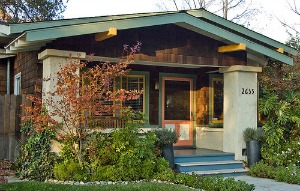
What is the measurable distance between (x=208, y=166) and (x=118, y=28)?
402 centimetres

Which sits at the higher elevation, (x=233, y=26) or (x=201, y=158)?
(x=233, y=26)

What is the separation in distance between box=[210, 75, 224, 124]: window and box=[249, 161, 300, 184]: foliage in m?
2.72

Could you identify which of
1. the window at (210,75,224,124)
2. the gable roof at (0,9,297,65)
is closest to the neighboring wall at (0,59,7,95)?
the gable roof at (0,9,297,65)

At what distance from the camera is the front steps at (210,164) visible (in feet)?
30.5

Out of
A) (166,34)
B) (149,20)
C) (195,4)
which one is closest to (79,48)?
(149,20)

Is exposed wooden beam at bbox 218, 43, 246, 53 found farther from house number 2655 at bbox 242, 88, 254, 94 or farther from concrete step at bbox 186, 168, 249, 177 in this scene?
concrete step at bbox 186, 168, 249, 177

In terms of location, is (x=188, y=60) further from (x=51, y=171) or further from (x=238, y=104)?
(x=51, y=171)

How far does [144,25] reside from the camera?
8.66 meters

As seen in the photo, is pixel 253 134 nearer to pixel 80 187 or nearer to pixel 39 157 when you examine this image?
pixel 80 187

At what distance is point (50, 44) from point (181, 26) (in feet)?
10.9

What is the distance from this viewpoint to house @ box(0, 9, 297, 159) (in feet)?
27.3

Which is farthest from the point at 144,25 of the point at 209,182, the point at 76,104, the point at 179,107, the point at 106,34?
the point at 179,107

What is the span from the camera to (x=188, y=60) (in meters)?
9.88

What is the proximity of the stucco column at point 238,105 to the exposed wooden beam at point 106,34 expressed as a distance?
12.7 feet
